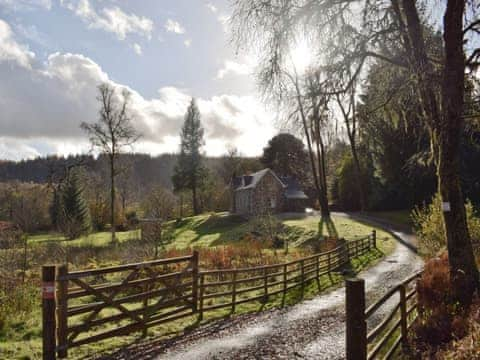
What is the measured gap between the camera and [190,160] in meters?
52.2

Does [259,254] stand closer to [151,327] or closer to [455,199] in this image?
[151,327]

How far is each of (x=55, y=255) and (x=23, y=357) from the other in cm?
1543

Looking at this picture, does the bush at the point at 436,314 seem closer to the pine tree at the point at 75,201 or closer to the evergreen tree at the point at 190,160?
the pine tree at the point at 75,201

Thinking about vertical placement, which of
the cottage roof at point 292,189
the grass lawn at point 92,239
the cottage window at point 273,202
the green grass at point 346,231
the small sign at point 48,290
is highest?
the cottage roof at point 292,189

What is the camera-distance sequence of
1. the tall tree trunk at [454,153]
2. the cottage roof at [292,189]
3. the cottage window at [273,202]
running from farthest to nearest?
the cottage roof at [292,189] → the cottage window at [273,202] → the tall tree trunk at [454,153]

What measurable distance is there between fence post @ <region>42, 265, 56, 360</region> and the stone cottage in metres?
35.7

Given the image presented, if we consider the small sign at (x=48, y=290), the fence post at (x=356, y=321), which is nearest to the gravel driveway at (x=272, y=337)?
the small sign at (x=48, y=290)

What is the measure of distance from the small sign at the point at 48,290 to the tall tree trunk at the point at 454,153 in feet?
24.8

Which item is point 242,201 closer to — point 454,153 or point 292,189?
point 292,189

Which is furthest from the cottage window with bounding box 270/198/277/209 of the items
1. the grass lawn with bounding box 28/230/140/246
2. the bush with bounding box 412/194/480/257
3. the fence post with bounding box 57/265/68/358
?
the fence post with bounding box 57/265/68/358

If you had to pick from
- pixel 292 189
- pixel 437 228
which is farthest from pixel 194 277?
pixel 292 189

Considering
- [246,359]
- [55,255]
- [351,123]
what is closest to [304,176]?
[55,255]

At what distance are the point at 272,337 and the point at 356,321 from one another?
14.1ft

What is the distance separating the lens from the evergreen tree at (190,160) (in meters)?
51.9
